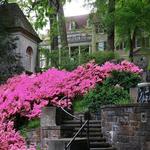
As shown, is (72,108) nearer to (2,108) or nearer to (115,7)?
(2,108)

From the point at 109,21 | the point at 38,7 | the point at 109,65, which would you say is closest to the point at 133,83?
the point at 109,65

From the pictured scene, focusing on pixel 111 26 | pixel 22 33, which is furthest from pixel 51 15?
pixel 111 26

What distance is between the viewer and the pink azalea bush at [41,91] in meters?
18.3

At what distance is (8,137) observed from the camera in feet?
54.1

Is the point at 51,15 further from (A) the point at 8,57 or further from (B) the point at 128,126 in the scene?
(B) the point at 128,126

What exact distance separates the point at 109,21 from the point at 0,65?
6168mm

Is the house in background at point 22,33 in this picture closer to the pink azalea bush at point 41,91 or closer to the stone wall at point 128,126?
the pink azalea bush at point 41,91

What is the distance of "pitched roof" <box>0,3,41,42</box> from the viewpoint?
3194 cm

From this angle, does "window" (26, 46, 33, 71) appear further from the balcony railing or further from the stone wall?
the balcony railing

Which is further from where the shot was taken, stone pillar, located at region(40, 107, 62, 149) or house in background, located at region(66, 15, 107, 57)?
house in background, located at region(66, 15, 107, 57)

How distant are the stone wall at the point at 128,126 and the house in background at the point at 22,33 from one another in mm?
16011

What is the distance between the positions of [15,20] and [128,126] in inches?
759

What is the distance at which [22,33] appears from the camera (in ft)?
107

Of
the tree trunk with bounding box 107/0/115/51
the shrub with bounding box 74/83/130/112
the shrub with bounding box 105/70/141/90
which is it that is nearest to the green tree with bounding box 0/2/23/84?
the tree trunk with bounding box 107/0/115/51
